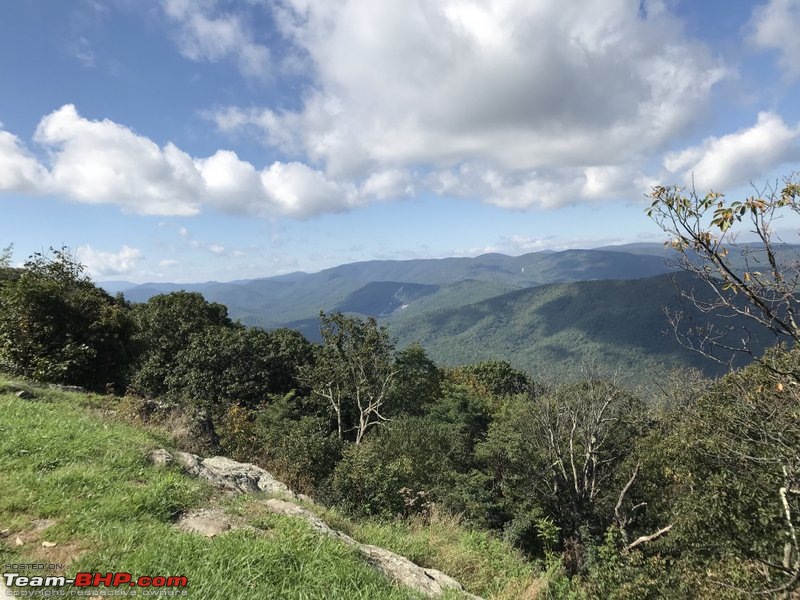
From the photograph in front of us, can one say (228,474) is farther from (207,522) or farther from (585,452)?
(585,452)

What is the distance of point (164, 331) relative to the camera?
118 ft

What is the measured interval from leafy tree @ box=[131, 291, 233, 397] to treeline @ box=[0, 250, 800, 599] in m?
0.19

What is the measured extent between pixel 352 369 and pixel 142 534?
28.8m

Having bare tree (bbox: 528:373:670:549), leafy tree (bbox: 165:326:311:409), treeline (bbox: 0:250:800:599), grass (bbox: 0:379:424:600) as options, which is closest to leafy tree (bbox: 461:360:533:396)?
treeline (bbox: 0:250:800:599)

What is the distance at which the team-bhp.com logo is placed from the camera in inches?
179

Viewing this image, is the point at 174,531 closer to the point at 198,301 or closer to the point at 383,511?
the point at 383,511

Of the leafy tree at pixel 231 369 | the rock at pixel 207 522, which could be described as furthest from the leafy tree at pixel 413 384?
the rock at pixel 207 522

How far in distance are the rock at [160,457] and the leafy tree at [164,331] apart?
1907cm

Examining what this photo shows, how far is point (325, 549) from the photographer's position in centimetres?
616

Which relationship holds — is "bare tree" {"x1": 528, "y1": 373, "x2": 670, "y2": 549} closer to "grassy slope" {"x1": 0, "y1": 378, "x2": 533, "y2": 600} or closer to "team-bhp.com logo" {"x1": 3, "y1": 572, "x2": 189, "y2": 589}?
"grassy slope" {"x1": 0, "y1": 378, "x2": 533, "y2": 600}

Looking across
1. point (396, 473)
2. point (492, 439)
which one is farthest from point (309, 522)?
point (492, 439)

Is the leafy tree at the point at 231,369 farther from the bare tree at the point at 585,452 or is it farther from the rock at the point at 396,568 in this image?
Result: the rock at the point at 396,568

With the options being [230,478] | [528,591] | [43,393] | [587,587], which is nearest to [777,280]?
[528,591]

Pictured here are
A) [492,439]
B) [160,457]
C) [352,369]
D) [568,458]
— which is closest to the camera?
[160,457]
